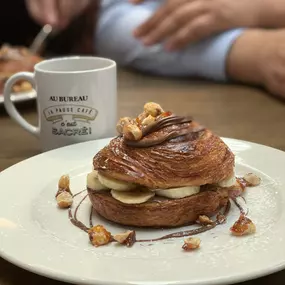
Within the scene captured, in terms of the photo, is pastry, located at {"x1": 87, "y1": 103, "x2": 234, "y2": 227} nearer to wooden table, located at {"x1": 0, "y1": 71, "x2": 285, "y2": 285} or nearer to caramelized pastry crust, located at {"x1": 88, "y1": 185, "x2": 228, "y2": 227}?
caramelized pastry crust, located at {"x1": 88, "y1": 185, "x2": 228, "y2": 227}

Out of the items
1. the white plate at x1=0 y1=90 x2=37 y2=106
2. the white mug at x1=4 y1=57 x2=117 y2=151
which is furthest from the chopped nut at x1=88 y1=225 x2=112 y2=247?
the white plate at x1=0 y1=90 x2=37 y2=106

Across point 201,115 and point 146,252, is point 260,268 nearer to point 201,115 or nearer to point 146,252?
point 146,252

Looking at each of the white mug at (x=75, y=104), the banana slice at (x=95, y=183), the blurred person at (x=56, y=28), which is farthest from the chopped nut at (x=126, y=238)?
the blurred person at (x=56, y=28)

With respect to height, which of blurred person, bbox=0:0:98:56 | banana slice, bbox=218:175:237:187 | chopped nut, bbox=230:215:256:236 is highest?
banana slice, bbox=218:175:237:187

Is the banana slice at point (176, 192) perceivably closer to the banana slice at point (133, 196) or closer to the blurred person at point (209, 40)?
the banana slice at point (133, 196)

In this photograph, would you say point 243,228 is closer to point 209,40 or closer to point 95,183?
point 95,183

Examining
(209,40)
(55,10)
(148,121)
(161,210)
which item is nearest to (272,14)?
(209,40)

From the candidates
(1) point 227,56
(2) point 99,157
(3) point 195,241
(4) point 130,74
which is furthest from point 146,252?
(4) point 130,74

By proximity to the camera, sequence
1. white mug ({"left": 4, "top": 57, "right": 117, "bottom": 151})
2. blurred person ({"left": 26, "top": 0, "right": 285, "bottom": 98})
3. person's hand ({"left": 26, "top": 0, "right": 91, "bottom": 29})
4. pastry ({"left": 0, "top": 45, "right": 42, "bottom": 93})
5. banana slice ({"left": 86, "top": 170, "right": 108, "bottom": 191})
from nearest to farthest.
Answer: banana slice ({"left": 86, "top": 170, "right": 108, "bottom": 191})
white mug ({"left": 4, "top": 57, "right": 117, "bottom": 151})
pastry ({"left": 0, "top": 45, "right": 42, "bottom": 93})
blurred person ({"left": 26, "top": 0, "right": 285, "bottom": 98})
person's hand ({"left": 26, "top": 0, "right": 91, "bottom": 29})
